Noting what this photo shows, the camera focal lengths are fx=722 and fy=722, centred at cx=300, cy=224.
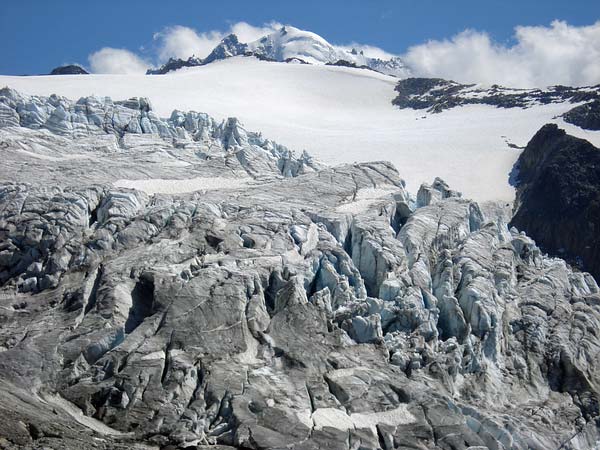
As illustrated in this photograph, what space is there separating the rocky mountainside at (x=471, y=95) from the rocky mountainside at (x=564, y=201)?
131ft

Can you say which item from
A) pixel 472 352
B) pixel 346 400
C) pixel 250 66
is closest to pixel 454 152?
pixel 472 352

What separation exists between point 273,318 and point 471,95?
10695 cm

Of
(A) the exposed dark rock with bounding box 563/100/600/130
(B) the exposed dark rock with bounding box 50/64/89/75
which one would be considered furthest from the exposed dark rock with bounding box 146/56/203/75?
(A) the exposed dark rock with bounding box 563/100/600/130

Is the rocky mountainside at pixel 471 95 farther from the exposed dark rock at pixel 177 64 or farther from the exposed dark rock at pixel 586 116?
the exposed dark rock at pixel 177 64

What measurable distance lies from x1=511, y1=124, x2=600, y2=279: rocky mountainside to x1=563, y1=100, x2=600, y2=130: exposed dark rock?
17645mm

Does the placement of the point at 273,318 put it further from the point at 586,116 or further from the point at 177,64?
the point at 177,64

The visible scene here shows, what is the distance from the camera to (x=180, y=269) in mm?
33406

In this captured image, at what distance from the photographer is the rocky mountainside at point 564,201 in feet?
213

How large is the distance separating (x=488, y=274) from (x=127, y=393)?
20.6m

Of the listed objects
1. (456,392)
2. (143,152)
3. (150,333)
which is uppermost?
(143,152)

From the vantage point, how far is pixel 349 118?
112 meters

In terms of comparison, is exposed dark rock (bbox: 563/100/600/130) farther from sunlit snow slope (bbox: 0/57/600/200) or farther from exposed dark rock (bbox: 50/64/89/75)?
exposed dark rock (bbox: 50/64/89/75)

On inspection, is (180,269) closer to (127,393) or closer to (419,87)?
(127,393)

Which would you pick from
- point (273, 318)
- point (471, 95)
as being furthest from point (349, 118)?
point (273, 318)
